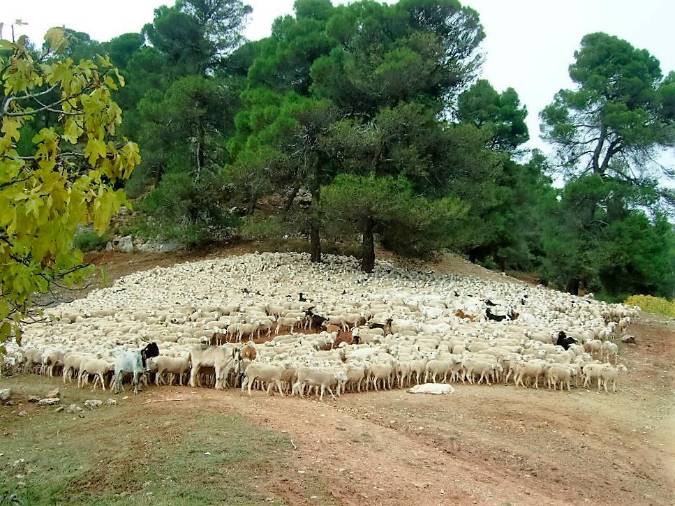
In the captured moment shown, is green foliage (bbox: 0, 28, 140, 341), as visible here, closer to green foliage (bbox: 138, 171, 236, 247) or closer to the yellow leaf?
the yellow leaf

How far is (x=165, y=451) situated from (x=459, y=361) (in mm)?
6673

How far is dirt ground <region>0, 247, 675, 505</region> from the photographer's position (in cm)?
713

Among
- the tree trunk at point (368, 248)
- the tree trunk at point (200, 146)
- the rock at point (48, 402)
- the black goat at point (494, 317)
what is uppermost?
the tree trunk at point (200, 146)

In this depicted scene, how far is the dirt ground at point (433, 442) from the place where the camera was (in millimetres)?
7133

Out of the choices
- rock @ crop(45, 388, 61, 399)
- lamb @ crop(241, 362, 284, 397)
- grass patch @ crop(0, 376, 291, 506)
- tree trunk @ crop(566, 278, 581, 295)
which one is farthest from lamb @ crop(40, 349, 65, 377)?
tree trunk @ crop(566, 278, 581, 295)

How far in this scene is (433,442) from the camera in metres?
9.08

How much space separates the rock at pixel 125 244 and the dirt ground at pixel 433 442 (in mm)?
19558

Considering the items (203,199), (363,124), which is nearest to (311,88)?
(363,124)

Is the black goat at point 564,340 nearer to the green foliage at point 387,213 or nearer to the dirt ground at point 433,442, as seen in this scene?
the dirt ground at point 433,442

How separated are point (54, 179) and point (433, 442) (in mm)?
6615

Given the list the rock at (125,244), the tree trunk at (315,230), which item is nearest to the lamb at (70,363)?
the tree trunk at (315,230)

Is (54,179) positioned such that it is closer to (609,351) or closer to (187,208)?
(609,351)

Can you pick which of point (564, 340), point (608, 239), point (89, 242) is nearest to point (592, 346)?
point (564, 340)

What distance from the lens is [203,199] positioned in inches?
1120
